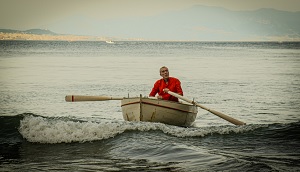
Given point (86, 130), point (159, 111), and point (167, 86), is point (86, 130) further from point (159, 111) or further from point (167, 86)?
point (167, 86)

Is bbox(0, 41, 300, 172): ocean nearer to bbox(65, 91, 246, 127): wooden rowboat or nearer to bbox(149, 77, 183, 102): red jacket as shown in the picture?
bbox(65, 91, 246, 127): wooden rowboat

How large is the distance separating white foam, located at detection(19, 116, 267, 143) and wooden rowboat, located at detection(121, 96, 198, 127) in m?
0.34

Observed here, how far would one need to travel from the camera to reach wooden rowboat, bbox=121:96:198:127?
44.5 feet

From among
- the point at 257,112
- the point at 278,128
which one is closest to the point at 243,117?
the point at 257,112

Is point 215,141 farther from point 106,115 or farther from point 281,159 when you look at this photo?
point 106,115

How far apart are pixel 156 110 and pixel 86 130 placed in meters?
2.28

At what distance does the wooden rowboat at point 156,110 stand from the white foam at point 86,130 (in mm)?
339

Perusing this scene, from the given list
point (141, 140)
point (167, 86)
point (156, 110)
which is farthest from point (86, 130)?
point (167, 86)

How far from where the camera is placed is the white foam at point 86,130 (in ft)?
40.9

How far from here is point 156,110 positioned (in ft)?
44.8

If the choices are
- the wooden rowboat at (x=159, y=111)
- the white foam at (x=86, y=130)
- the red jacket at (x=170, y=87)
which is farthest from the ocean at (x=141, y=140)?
the red jacket at (x=170, y=87)

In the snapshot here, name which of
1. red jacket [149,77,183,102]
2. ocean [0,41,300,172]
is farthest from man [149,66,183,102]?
ocean [0,41,300,172]

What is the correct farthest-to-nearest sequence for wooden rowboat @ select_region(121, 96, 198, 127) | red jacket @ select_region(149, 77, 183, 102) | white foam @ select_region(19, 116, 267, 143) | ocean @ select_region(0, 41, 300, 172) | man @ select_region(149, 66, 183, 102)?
red jacket @ select_region(149, 77, 183, 102) < man @ select_region(149, 66, 183, 102) < wooden rowboat @ select_region(121, 96, 198, 127) < white foam @ select_region(19, 116, 267, 143) < ocean @ select_region(0, 41, 300, 172)

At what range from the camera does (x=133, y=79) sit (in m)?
32.9
